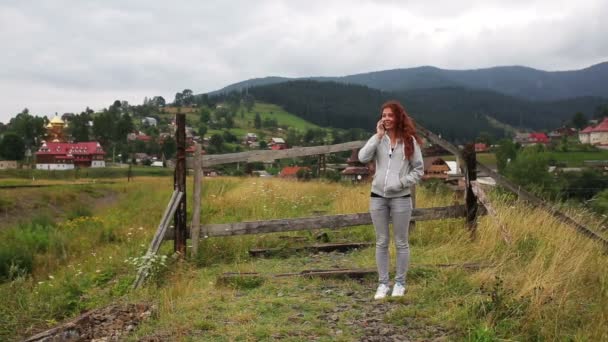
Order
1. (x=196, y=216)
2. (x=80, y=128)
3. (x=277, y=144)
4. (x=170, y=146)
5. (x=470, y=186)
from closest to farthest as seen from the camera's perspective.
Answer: (x=196, y=216)
(x=470, y=186)
(x=170, y=146)
(x=277, y=144)
(x=80, y=128)

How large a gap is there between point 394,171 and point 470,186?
2829mm

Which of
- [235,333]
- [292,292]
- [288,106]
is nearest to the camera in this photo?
[235,333]

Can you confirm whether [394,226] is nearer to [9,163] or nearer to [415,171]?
[415,171]

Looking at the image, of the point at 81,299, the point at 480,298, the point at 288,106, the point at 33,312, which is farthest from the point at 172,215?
the point at 288,106

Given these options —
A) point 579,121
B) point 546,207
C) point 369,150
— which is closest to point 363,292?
point 369,150

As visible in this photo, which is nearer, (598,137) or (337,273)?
(337,273)

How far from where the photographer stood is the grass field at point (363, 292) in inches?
165

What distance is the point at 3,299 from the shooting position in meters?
6.61

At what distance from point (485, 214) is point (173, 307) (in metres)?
4.64

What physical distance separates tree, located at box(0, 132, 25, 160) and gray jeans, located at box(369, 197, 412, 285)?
66.5 metres

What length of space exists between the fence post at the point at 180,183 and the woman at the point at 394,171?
2.85 meters

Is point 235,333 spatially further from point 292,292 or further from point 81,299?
point 81,299

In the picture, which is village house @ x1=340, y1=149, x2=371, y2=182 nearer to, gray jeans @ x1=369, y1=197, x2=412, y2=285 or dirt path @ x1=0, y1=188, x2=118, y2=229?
gray jeans @ x1=369, y1=197, x2=412, y2=285

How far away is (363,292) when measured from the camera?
5535 millimetres
